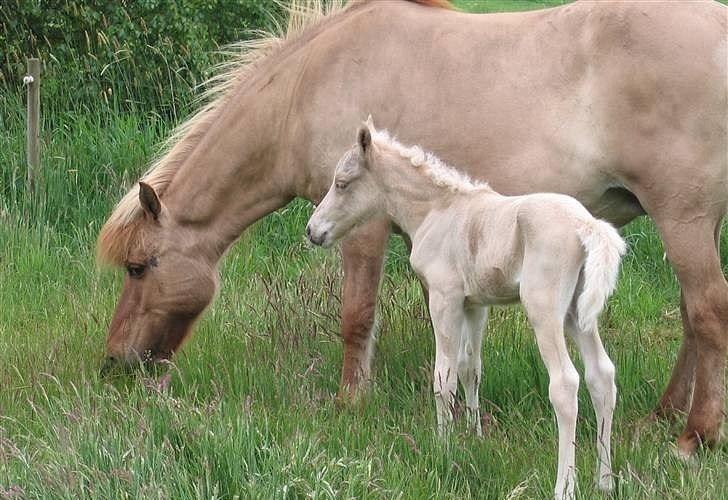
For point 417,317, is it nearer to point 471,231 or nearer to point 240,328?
point 240,328

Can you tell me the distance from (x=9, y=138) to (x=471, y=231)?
5.10 meters

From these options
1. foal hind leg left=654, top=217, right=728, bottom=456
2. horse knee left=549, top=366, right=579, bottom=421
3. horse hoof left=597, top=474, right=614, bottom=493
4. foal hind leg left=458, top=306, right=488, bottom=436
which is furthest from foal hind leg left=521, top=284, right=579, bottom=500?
foal hind leg left=654, top=217, right=728, bottom=456

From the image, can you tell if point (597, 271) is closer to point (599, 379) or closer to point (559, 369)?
point (559, 369)

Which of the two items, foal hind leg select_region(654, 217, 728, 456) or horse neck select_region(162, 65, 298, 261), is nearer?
foal hind leg select_region(654, 217, 728, 456)

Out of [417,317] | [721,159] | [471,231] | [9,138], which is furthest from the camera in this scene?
[9,138]

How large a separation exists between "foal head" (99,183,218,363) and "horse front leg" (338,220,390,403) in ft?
2.73

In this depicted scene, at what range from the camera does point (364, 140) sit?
4.99 meters

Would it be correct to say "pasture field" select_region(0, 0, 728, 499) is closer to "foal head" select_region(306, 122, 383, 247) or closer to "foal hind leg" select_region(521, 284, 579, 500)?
"foal hind leg" select_region(521, 284, 579, 500)

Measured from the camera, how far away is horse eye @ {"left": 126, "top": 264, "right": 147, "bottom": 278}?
593 centimetres

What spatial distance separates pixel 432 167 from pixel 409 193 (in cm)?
16

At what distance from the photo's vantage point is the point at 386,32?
565cm

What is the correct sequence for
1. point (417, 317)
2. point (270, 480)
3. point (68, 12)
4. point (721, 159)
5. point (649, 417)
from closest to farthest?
point (270, 480) → point (721, 159) → point (649, 417) → point (417, 317) → point (68, 12)

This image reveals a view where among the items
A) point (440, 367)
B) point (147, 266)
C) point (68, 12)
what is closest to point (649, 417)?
point (440, 367)

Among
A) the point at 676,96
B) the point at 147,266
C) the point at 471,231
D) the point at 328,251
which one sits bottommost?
the point at 328,251
